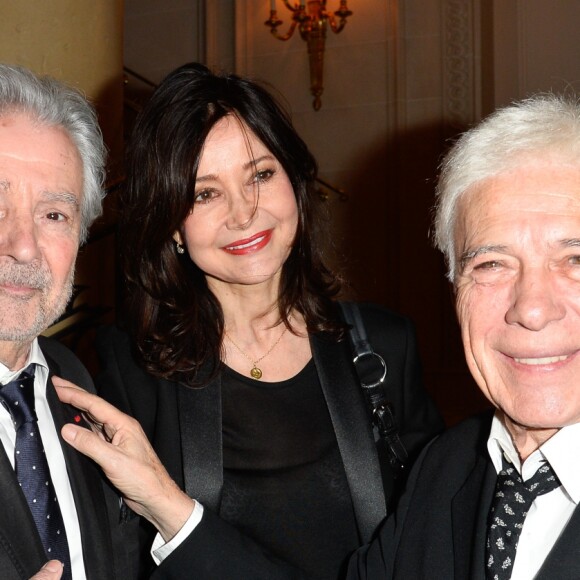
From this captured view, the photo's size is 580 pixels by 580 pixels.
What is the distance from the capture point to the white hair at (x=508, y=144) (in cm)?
183

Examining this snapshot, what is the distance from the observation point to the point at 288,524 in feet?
8.50

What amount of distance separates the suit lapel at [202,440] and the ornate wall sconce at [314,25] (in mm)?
5956

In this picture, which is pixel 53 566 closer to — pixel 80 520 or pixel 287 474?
pixel 80 520

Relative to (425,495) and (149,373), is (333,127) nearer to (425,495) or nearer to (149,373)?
(149,373)

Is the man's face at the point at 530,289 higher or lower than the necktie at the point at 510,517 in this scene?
higher

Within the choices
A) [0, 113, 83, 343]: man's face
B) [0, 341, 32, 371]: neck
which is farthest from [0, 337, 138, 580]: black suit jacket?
[0, 113, 83, 343]: man's face

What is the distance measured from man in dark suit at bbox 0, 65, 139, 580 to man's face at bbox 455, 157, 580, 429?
1002 millimetres

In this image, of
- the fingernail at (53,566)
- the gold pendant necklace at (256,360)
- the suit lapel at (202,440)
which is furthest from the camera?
the gold pendant necklace at (256,360)

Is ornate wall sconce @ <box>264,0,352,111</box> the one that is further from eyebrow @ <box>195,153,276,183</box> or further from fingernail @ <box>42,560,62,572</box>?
fingernail @ <box>42,560,62,572</box>

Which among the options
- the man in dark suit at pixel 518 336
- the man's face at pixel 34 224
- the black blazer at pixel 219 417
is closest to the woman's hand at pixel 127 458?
the black blazer at pixel 219 417

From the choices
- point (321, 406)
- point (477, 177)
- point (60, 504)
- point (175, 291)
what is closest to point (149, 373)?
point (175, 291)

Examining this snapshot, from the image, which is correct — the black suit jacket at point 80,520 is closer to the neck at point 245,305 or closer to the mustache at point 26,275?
the mustache at point 26,275

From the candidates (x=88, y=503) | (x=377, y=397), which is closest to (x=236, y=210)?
(x=377, y=397)

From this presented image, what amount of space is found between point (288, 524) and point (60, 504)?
0.81 meters
